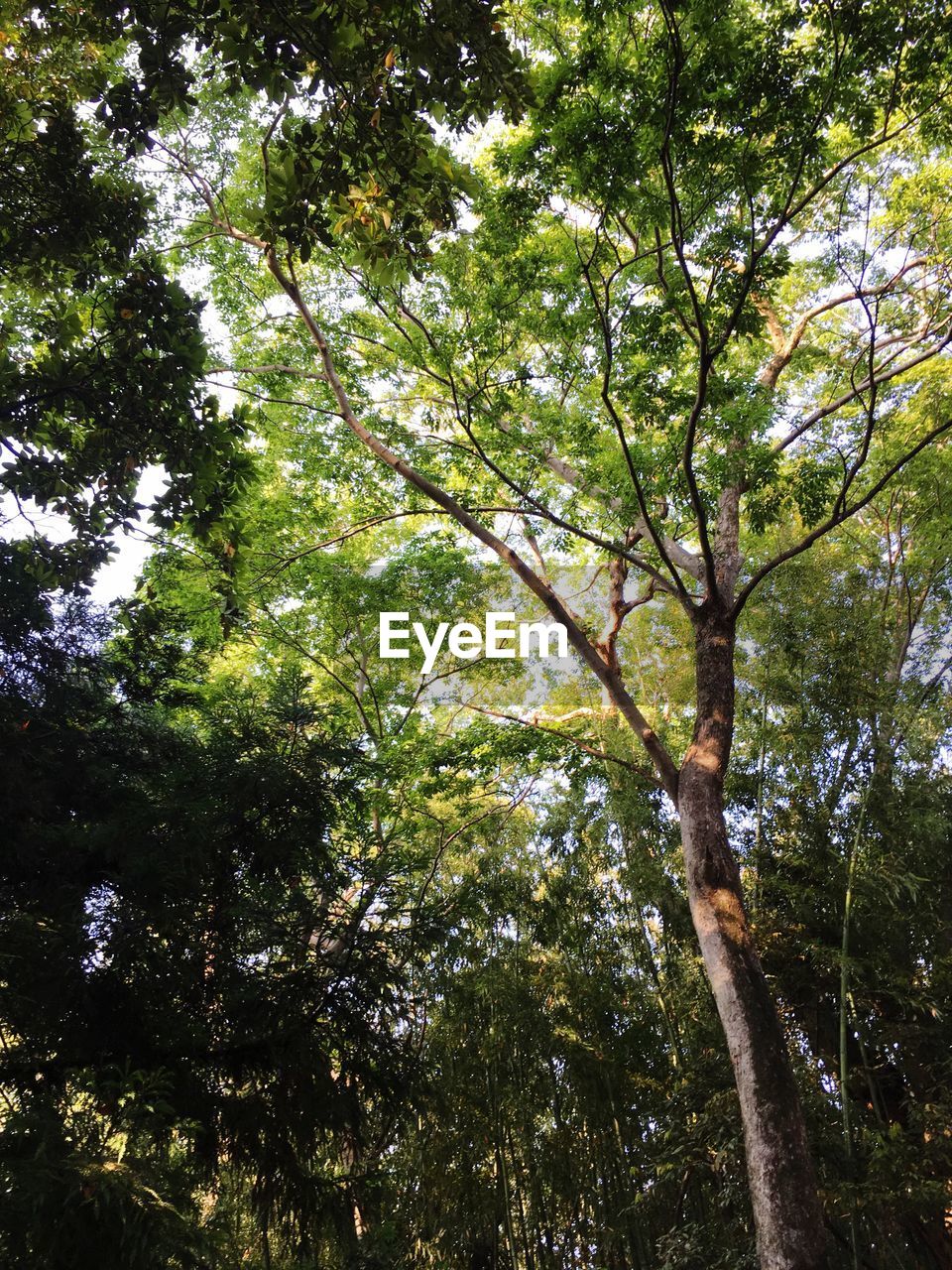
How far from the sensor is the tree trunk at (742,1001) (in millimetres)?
2916

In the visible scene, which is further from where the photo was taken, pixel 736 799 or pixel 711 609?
pixel 736 799

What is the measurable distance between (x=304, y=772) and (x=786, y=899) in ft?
12.0

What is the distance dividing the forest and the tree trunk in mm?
20

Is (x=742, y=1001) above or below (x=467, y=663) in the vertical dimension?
below

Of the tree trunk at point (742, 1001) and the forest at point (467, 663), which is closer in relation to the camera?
the forest at point (467, 663)

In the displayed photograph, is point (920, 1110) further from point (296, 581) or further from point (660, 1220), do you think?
point (296, 581)

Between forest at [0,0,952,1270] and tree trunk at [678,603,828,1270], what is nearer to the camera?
forest at [0,0,952,1270]

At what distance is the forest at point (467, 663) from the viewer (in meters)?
2.33

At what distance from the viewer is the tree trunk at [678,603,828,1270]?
9.57 ft

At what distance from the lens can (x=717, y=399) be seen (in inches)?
165

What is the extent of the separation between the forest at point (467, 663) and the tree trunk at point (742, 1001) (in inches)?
0.8

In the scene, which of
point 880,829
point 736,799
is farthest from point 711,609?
point 736,799

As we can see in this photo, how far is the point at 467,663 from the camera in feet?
25.1

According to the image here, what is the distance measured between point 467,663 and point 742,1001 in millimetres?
4685
